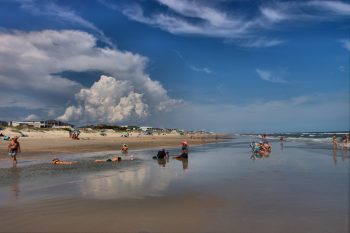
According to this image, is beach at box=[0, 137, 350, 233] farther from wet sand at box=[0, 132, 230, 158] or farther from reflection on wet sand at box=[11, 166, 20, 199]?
wet sand at box=[0, 132, 230, 158]

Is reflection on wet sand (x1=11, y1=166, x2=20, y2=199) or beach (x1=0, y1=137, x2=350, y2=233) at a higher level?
beach (x1=0, y1=137, x2=350, y2=233)

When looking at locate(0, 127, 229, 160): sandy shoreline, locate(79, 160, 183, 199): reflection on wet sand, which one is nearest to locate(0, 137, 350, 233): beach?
locate(79, 160, 183, 199): reflection on wet sand

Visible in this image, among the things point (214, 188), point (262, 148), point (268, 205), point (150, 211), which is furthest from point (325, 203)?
point (262, 148)

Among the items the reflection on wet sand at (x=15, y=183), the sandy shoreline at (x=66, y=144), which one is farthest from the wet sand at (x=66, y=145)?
the reflection on wet sand at (x=15, y=183)

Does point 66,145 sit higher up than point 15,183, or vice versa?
point 66,145

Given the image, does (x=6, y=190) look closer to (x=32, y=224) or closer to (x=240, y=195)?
(x=32, y=224)

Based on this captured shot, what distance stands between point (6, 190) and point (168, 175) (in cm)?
750

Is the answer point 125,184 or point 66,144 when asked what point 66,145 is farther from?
point 125,184

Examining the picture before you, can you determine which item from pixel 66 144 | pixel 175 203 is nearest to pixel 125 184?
pixel 175 203

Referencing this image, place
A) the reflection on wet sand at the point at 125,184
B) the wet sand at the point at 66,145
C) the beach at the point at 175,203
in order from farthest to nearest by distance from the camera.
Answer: the wet sand at the point at 66,145 → the reflection on wet sand at the point at 125,184 → the beach at the point at 175,203

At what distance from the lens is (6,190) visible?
12906 mm

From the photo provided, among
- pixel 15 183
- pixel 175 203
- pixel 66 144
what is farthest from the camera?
pixel 66 144

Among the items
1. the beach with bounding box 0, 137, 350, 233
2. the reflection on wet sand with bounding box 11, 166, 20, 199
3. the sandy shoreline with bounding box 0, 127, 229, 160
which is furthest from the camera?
the sandy shoreline with bounding box 0, 127, 229, 160

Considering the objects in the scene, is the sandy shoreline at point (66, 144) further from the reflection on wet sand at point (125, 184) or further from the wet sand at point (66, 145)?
the reflection on wet sand at point (125, 184)
